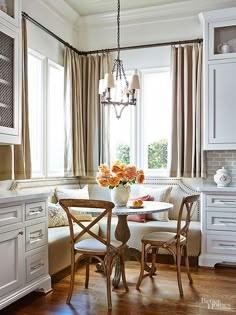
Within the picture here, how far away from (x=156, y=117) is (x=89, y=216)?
1679 mm

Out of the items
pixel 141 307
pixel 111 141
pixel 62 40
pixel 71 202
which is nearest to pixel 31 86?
pixel 62 40

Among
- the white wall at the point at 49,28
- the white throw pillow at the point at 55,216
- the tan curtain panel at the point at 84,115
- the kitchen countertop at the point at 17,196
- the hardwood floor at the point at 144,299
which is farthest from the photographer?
the tan curtain panel at the point at 84,115

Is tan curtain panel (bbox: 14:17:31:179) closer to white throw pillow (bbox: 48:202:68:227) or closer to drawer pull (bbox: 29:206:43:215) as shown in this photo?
white throw pillow (bbox: 48:202:68:227)

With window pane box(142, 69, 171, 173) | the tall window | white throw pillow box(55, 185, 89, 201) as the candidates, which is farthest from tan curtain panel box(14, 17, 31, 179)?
window pane box(142, 69, 171, 173)

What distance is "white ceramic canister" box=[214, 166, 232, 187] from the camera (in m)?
4.34

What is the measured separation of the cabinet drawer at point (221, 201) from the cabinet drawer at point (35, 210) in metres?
1.90

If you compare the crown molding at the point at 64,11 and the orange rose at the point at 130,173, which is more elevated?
the crown molding at the point at 64,11

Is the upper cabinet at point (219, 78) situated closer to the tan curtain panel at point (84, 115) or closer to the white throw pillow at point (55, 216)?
the tan curtain panel at point (84, 115)

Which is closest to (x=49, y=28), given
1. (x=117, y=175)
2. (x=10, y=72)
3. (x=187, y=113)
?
(x=10, y=72)

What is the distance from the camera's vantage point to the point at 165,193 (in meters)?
4.55

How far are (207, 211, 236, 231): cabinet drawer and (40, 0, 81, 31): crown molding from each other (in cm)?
313

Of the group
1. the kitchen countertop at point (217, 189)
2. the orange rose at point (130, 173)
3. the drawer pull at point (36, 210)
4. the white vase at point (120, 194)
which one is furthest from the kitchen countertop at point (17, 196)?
the kitchen countertop at point (217, 189)

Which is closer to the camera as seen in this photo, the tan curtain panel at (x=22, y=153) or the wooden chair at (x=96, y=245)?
the wooden chair at (x=96, y=245)

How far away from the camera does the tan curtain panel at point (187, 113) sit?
4660mm
